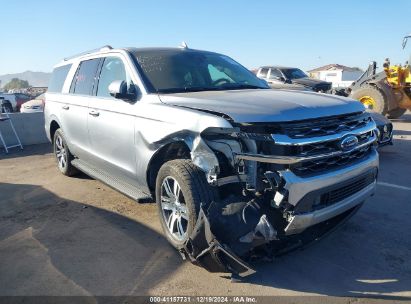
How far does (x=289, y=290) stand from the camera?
10.4 ft

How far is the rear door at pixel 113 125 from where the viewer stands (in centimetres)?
427

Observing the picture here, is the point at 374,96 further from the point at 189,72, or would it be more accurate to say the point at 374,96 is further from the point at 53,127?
the point at 53,127

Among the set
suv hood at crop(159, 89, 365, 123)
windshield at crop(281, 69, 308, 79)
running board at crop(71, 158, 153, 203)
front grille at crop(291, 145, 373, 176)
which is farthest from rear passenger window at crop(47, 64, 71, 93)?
windshield at crop(281, 69, 308, 79)

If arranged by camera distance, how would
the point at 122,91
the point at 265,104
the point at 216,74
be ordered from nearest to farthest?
the point at 265,104, the point at 122,91, the point at 216,74

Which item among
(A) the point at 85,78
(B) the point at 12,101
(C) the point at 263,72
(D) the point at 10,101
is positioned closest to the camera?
(A) the point at 85,78

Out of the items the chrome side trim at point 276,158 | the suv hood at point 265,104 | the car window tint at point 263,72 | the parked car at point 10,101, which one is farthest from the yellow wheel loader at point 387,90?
the parked car at point 10,101

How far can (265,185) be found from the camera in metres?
3.08

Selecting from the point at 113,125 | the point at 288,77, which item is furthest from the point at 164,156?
the point at 288,77

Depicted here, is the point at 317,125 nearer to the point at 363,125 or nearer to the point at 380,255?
the point at 363,125

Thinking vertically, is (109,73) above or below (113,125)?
above

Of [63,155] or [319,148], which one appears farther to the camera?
[63,155]

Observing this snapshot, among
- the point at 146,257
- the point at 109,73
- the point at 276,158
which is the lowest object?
the point at 146,257

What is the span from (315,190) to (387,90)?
10656mm

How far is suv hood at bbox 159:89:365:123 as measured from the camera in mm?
3093
